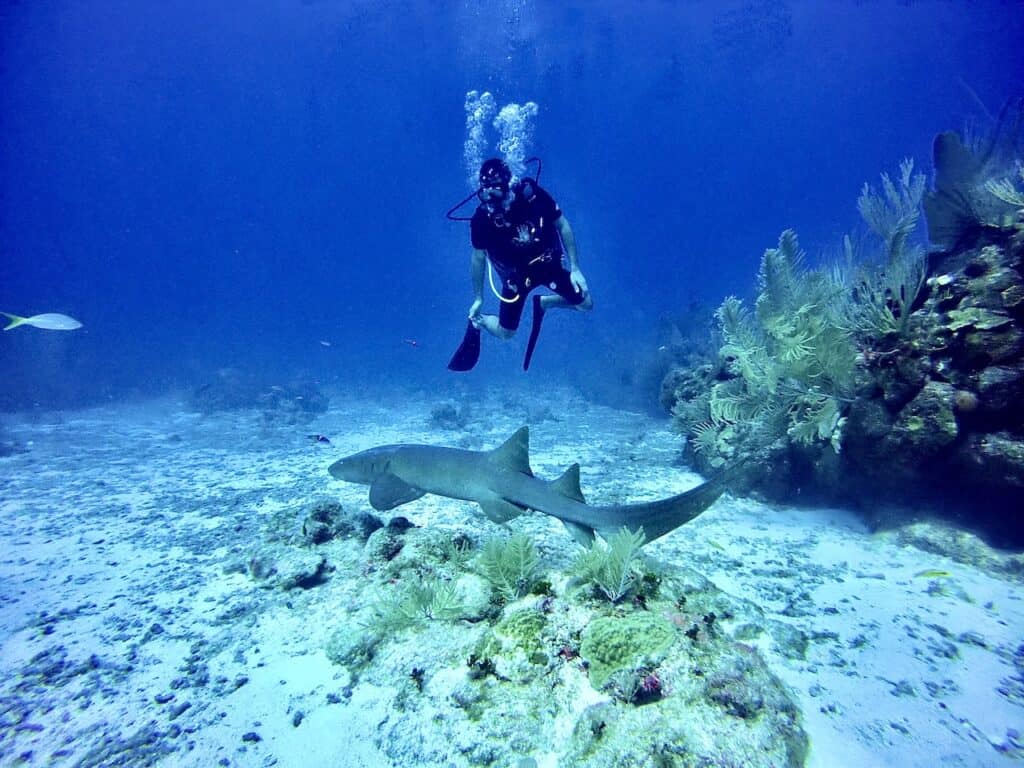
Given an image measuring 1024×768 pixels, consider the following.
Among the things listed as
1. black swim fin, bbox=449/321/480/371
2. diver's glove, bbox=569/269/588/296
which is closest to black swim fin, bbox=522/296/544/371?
diver's glove, bbox=569/269/588/296

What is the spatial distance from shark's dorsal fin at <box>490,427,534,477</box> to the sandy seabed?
1.33m

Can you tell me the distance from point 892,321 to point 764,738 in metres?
5.20

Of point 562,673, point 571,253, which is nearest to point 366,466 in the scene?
point 562,673

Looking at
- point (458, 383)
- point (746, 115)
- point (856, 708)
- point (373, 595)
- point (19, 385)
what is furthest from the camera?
point (746, 115)

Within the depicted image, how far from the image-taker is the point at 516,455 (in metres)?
4.18

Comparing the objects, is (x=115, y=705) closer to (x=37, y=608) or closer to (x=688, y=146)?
(x=37, y=608)

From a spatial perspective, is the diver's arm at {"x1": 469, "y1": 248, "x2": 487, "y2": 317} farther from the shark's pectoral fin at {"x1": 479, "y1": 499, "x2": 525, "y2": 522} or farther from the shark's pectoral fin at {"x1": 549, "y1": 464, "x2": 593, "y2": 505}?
the shark's pectoral fin at {"x1": 549, "y1": 464, "x2": 593, "y2": 505}

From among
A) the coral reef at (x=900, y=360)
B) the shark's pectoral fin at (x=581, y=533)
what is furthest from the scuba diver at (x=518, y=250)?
the shark's pectoral fin at (x=581, y=533)

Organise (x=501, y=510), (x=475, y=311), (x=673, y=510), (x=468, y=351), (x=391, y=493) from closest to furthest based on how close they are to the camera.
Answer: (x=673, y=510), (x=501, y=510), (x=391, y=493), (x=475, y=311), (x=468, y=351)

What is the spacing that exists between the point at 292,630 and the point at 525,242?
6764 mm

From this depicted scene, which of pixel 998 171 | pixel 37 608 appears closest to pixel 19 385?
pixel 37 608

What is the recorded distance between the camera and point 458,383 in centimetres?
2912

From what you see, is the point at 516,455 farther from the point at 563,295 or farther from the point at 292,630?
the point at 563,295

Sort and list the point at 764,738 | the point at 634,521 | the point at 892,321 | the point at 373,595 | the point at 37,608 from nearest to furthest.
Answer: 1. the point at 764,738
2. the point at 634,521
3. the point at 373,595
4. the point at 37,608
5. the point at 892,321
